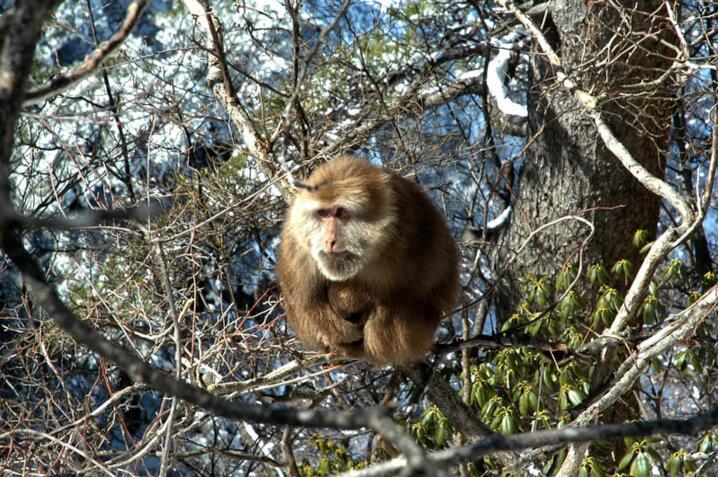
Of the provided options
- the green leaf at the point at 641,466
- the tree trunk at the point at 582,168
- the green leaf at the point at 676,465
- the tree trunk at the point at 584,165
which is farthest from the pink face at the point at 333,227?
the tree trunk at the point at 582,168

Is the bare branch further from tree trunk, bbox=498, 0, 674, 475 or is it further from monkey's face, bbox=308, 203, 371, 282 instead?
tree trunk, bbox=498, 0, 674, 475

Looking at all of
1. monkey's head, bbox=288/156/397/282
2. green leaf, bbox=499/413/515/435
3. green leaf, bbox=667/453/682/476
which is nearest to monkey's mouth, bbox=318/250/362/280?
monkey's head, bbox=288/156/397/282

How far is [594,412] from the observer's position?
444 centimetres

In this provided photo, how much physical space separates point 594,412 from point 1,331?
532 centimetres

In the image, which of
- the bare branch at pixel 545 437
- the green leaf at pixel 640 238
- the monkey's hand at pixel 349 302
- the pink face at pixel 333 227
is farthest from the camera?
the green leaf at pixel 640 238

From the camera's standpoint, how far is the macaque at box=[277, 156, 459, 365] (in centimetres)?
430

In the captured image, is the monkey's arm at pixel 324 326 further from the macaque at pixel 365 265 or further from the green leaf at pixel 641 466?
the green leaf at pixel 641 466

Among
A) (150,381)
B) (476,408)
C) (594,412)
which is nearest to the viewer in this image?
(150,381)

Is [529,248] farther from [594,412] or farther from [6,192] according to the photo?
[6,192]

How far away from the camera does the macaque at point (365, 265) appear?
4305 mm

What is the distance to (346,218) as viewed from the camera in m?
4.32

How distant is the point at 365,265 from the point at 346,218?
24 cm

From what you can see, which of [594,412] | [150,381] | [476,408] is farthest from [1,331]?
[150,381]

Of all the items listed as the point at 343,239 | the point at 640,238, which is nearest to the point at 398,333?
the point at 343,239
